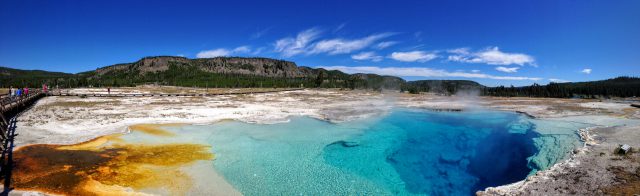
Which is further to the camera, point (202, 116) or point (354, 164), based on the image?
point (202, 116)

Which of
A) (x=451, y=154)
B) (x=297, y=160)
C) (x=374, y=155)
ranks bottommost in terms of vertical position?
(x=451, y=154)

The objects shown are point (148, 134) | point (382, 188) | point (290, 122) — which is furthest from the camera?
point (290, 122)

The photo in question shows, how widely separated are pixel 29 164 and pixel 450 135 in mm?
24782

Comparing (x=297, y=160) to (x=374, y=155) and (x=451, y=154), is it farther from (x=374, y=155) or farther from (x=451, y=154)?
(x=451, y=154)

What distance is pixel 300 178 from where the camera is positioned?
12453 millimetres

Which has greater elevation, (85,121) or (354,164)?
(85,121)

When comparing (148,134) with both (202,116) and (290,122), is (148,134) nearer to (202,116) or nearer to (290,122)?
(202,116)

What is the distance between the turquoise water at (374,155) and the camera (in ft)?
39.9

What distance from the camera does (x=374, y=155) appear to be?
1698 cm

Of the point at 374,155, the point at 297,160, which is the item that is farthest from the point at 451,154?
the point at 297,160

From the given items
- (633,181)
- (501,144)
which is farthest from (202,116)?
(633,181)

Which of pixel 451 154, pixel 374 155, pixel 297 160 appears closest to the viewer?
pixel 297 160

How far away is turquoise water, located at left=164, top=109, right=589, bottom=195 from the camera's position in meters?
12.2

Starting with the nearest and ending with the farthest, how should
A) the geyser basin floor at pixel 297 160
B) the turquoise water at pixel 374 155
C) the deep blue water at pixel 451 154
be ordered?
the geyser basin floor at pixel 297 160, the turquoise water at pixel 374 155, the deep blue water at pixel 451 154
